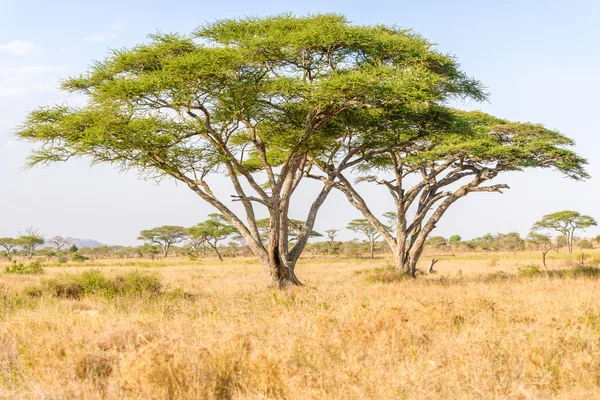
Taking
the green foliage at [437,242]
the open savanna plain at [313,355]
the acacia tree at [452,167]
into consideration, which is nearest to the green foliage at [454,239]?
the green foliage at [437,242]

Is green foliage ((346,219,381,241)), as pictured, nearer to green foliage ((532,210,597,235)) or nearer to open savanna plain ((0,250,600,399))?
green foliage ((532,210,597,235))

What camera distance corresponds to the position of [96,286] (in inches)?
555

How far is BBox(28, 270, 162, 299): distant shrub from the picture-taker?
44.3ft

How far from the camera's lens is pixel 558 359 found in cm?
550

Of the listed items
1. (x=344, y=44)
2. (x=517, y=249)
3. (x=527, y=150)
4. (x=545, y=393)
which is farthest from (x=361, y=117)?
(x=517, y=249)

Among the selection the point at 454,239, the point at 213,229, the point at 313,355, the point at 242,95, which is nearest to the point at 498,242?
the point at 454,239

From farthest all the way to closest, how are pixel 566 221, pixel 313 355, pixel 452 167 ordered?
pixel 566 221
pixel 452 167
pixel 313 355

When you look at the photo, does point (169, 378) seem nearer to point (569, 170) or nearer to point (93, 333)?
point (93, 333)

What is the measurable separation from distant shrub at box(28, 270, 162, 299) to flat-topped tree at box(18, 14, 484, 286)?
9.83 feet

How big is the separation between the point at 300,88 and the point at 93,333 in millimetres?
9064

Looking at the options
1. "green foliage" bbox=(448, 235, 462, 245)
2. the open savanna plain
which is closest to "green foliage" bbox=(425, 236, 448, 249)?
"green foliage" bbox=(448, 235, 462, 245)

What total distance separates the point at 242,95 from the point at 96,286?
6.61 m

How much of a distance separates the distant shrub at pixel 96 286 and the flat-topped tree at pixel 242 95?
9.83 ft

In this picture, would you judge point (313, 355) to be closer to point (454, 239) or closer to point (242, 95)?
point (242, 95)
